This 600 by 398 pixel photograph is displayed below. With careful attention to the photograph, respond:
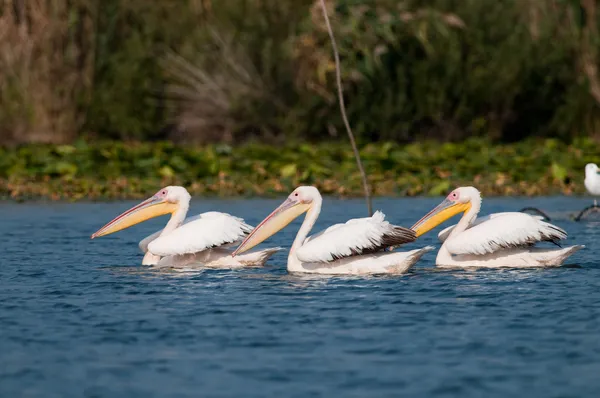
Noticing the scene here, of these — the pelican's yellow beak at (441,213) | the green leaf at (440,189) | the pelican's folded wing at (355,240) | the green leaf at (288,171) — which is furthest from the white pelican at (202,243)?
the green leaf at (288,171)

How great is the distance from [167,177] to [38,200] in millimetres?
1919

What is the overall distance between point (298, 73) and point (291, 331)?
50.0 ft

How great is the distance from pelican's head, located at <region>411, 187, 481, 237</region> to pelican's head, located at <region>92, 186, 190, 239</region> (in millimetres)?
Result: 1909

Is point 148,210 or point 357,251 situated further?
point 148,210

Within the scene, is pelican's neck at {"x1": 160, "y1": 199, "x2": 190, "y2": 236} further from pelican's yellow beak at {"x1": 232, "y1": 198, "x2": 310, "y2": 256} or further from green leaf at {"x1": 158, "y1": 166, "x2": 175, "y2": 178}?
green leaf at {"x1": 158, "y1": 166, "x2": 175, "y2": 178}

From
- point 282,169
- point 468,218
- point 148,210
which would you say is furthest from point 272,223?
point 282,169

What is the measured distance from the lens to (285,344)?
7227mm

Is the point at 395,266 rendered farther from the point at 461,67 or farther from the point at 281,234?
the point at 461,67

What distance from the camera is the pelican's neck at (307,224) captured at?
10.2 m

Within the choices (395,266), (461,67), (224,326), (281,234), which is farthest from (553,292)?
(461,67)

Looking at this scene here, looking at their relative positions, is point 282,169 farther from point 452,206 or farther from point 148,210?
point 452,206

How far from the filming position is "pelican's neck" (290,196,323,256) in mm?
10250

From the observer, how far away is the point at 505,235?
32.4ft

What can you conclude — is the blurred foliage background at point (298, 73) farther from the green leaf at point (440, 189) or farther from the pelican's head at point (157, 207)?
the pelican's head at point (157, 207)
